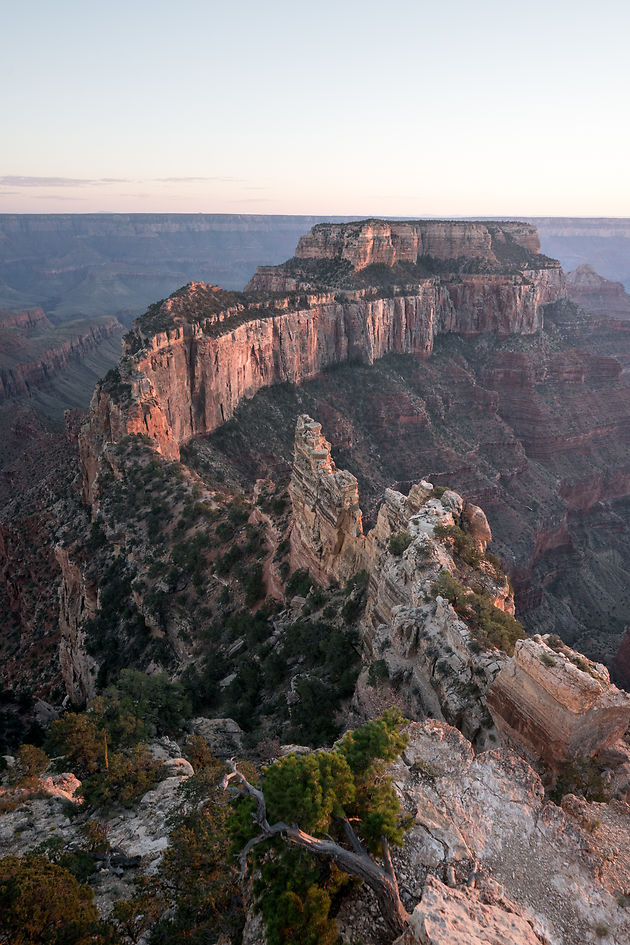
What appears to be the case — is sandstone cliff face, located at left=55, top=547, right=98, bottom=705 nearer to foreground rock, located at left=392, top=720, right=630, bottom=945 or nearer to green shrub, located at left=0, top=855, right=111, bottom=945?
green shrub, located at left=0, top=855, right=111, bottom=945

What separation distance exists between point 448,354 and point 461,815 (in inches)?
4106

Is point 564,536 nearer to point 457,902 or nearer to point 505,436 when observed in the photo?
point 505,436

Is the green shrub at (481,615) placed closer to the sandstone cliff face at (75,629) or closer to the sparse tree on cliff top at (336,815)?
the sparse tree on cliff top at (336,815)

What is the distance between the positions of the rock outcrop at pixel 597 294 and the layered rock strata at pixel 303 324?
5921cm

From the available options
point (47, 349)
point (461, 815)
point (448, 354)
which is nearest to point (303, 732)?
point (461, 815)

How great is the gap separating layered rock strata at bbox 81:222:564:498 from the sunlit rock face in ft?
132

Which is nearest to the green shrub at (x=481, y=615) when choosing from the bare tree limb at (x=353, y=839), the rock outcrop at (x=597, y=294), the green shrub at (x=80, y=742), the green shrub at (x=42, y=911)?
the bare tree limb at (x=353, y=839)

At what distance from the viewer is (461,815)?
43.3 feet

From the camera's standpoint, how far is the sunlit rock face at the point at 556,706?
15.0m

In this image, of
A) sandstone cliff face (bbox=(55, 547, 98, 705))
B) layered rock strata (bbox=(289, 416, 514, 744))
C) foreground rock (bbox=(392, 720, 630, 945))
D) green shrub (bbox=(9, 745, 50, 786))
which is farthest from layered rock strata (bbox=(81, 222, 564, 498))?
foreground rock (bbox=(392, 720, 630, 945))

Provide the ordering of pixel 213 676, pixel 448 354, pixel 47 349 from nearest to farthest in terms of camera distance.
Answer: pixel 213 676 → pixel 448 354 → pixel 47 349

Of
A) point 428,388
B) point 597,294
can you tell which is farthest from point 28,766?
point 597,294

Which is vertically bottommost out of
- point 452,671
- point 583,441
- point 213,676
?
point 583,441

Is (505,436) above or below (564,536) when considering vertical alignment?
above
